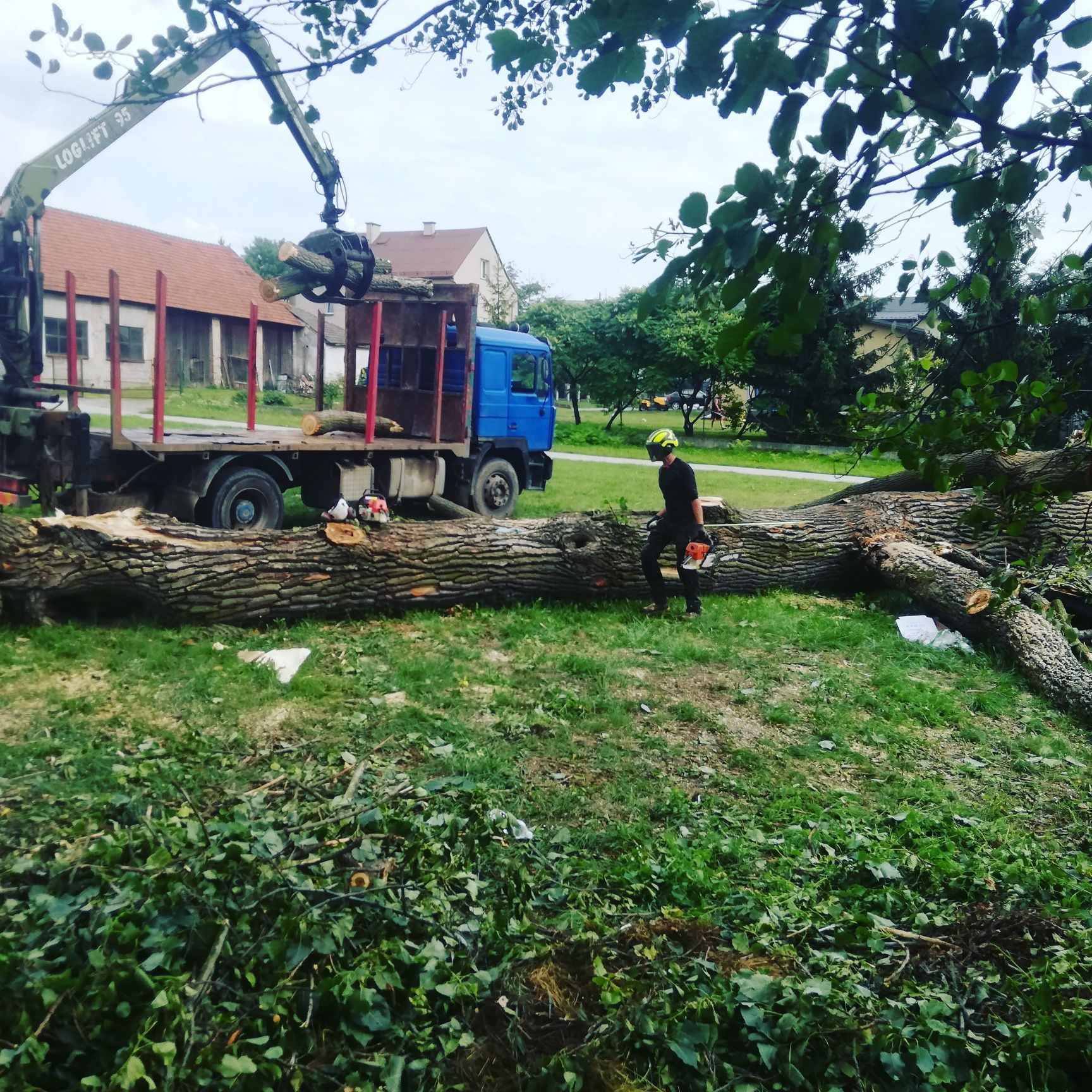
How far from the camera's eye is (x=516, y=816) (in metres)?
4.32

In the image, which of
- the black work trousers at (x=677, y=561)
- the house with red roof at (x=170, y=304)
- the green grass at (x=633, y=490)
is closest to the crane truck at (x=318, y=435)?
the green grass at (x=633, y=490)

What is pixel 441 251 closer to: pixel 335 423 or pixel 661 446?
pixel 335 423

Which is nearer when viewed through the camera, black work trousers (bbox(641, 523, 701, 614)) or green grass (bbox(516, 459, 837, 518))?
black work trousers (bbox(641, 523, 701, 614))

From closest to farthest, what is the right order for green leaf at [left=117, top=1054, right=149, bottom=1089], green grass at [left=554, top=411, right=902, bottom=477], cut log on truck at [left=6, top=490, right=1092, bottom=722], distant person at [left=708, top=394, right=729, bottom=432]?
green leaf at [left=117, top=1054, right=149, bottom=1089]
cut log on truck at [left=6, top=490, right=1092, bottom=722]
green grass at [left=554, top=411, right=902, bottom=477]
distant person at [left=708, top=394, right=729, bottom=432]

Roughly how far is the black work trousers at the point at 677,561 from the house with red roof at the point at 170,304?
20686mm

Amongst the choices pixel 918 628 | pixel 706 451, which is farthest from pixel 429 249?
pixel 918 628

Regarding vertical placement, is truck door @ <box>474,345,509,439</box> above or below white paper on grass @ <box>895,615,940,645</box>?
above

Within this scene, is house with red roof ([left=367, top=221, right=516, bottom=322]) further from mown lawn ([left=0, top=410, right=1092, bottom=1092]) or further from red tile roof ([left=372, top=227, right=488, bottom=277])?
mown lawn ([left=0, top=410, right=1092, bottom=1092])

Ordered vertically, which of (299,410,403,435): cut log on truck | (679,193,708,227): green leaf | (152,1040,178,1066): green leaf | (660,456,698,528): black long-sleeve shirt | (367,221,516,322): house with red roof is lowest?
(152,1040,178,1066): green leaf

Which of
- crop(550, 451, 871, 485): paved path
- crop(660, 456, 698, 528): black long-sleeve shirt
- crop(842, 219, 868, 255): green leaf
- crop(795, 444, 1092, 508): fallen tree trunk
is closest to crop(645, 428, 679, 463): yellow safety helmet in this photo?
crop(660, 456, 698, 528): black long-sleeve shirt

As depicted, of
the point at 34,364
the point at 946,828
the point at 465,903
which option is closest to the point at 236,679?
the point at 465,903

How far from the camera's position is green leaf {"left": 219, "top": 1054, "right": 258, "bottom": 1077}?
237cm

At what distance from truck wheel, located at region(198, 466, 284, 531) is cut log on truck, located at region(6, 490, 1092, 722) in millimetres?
2197

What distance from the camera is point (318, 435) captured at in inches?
441
